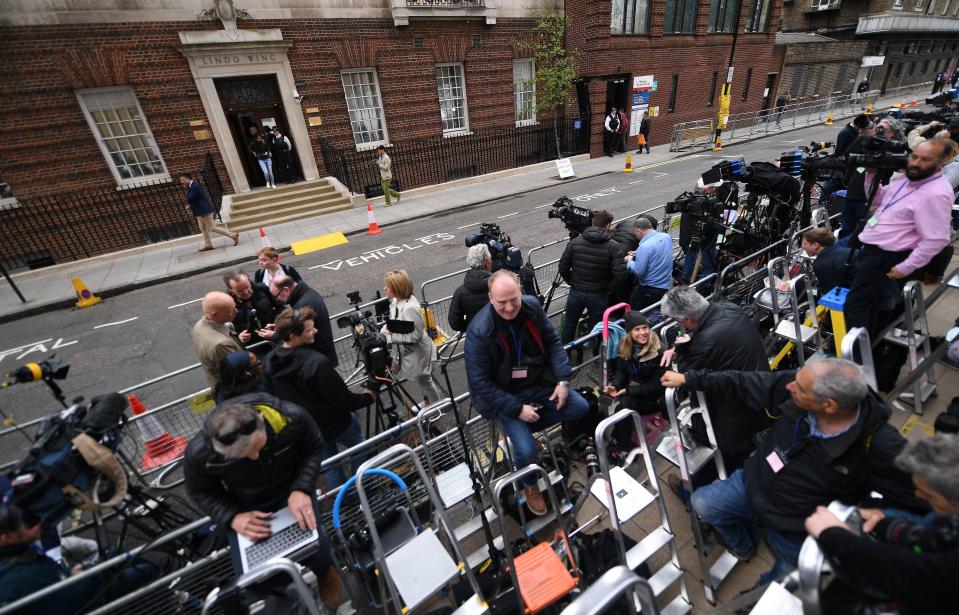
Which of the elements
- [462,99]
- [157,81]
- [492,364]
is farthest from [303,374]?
[462,99]

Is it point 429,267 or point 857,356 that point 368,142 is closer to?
point 429,267

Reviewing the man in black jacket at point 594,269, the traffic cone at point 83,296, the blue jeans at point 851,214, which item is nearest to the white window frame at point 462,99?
the traffic cone at point 83,296

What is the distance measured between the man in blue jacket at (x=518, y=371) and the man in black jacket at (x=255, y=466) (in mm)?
1347

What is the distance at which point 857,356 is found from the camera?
3906mm

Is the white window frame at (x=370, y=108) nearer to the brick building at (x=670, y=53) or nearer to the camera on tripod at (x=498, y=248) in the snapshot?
the brick building at (x=670, y=53)

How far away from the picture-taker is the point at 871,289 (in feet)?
13.6

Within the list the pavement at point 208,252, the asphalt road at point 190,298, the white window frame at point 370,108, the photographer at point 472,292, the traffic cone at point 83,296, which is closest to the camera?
the photographer at point 472,292

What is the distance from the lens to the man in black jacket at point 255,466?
250 centimetres

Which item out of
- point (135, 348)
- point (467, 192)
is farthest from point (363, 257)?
point (467, 192)

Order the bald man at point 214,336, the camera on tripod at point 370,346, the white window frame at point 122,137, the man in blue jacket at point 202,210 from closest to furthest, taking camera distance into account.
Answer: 1. the camera on tripod at point 370,346
2. the bald man at point 214,336
3. the man in blue jacket at point 202,210
4. the white window frame at point 122,137

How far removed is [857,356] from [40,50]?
61.0 ft

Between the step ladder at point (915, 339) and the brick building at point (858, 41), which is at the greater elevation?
the brick building at point (858, 41)

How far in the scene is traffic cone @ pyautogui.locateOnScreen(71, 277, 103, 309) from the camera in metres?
9.81

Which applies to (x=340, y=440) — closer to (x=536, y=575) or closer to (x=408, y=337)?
A: (x=408, y=337)
